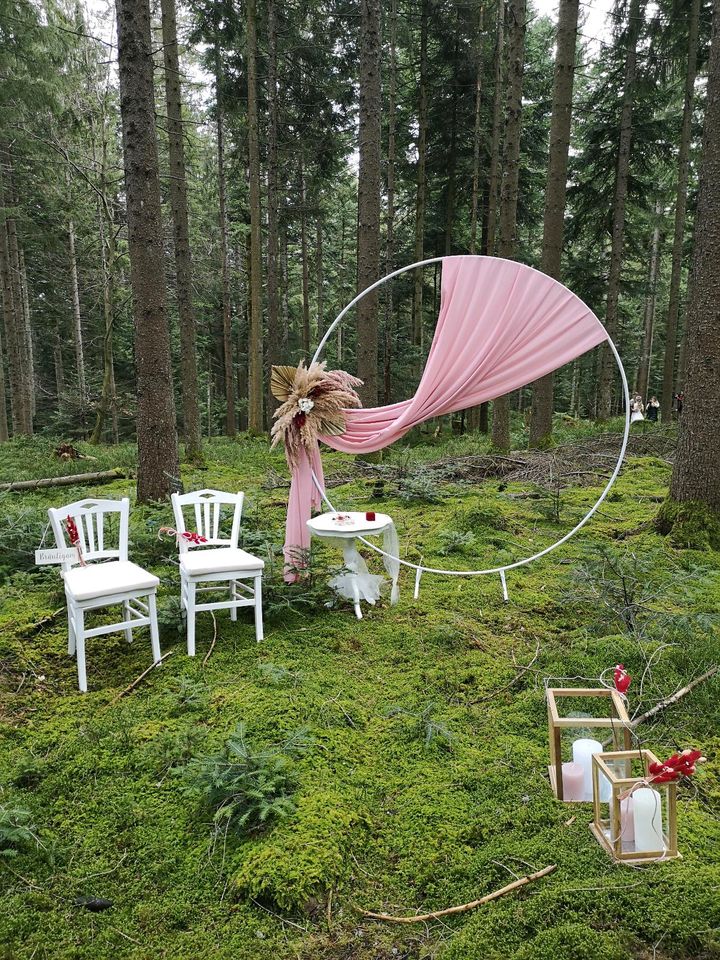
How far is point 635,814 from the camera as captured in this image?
6.57 feet

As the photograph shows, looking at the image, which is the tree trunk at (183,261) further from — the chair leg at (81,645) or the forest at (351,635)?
the chair leg at (81,645)

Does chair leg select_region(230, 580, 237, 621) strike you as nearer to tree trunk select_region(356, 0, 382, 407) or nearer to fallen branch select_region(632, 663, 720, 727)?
fallen branch select_region(632, 663, 720, 727)

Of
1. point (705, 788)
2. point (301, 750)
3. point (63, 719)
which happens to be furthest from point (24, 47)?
point (705, 788)

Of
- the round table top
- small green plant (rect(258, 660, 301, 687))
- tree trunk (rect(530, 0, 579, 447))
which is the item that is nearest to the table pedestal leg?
the round table top

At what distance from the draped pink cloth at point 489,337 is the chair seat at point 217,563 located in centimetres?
73

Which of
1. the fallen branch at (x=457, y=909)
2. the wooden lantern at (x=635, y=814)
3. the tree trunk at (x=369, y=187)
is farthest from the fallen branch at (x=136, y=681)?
the tree trunk at (x=369, y=187)

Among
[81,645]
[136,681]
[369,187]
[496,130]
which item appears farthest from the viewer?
[496,130]

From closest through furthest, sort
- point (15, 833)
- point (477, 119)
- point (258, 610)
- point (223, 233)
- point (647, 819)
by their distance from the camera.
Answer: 1. point (647, 819)
2. point (15, 833)
3. point (258, 610)
4. point (477, 119)
5. point (223, 233)

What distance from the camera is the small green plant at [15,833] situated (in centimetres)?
230

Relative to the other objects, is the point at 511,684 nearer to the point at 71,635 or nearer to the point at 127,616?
the point at 127,616

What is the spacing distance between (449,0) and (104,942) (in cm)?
1551

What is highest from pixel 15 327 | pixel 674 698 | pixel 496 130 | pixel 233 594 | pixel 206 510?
pixel 496 130

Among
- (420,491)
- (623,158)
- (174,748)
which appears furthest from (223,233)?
(174,748)

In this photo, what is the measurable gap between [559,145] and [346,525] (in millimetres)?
6782
